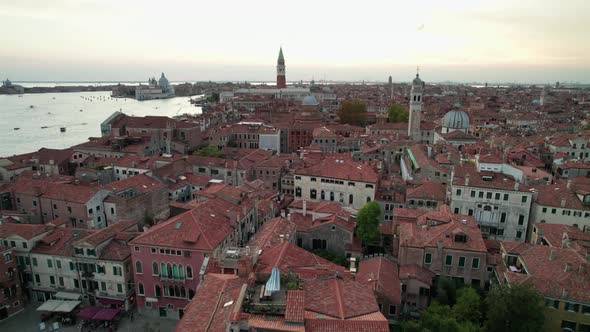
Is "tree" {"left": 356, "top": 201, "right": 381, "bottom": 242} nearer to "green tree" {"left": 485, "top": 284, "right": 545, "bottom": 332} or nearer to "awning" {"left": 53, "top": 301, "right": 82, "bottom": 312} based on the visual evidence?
"green tree" {"left": 485, "top": 284, "right": 545, "bottom": 332}

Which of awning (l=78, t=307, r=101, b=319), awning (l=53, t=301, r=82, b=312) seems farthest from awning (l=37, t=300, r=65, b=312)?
awning (l=78, t=307, r=101, b=319)

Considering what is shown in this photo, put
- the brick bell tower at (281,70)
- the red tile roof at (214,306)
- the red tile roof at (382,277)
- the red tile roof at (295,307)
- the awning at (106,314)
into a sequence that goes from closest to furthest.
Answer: the red tile roof at (295,307)
the red tile roof at (214,306)
the red tile roof at (382,277)
the awning at (106,314)
the brick bell tower at (281,70)

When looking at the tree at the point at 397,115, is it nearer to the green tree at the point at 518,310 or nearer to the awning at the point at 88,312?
the green tree at the point at 518,310

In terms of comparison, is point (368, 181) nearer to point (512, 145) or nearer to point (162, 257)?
point (162, 257)

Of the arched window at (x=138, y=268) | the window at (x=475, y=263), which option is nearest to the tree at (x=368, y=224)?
the window at (x=475, y=263)

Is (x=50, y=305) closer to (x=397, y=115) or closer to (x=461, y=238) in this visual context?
(x=461, y=238)

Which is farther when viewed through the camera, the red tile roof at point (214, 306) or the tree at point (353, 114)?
the tree at point (353, 114)

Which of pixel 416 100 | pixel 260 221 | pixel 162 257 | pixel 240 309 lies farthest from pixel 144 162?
pixel 416 100
